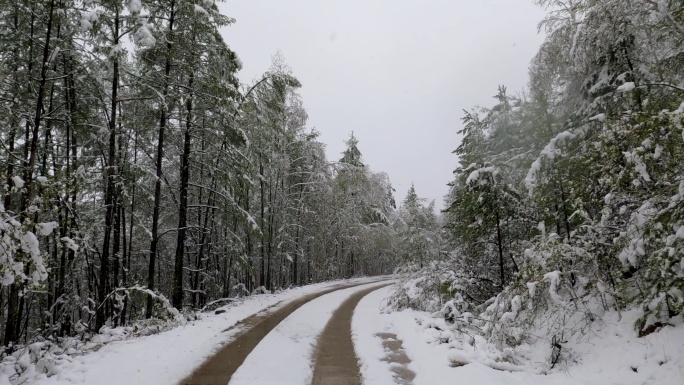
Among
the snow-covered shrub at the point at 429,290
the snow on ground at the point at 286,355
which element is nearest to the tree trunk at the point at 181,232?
the snow on ground at the point at 286,355

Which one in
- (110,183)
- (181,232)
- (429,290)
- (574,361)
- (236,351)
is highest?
(110,183)

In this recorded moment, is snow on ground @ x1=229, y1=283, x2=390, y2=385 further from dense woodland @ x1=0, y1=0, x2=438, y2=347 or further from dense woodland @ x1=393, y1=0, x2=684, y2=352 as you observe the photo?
dense woodland @ x1=393, y1=0, x2=684, y2=352

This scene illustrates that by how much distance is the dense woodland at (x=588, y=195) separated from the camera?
258 inches

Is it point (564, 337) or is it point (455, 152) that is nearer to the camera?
point (564, 337)

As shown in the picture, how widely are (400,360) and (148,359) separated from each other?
5151 millimetres

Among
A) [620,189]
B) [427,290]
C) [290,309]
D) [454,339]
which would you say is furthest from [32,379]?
[427,290]

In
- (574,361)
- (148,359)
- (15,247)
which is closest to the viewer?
(15,247)

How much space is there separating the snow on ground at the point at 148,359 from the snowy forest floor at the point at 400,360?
0.02 metres

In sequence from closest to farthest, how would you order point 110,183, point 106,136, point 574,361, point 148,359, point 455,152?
point 148,359
point 574,361
point 110,183
point 106,136
point 455,152

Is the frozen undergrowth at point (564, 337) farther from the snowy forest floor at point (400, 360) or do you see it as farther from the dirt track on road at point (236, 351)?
the dirt track on road at point (236, 351)

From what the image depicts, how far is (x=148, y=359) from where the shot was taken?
7.48m

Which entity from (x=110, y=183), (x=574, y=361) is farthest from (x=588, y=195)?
(x=110, y=183)

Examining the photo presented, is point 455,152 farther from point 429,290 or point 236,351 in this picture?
point 236,351

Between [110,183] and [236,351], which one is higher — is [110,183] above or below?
above
